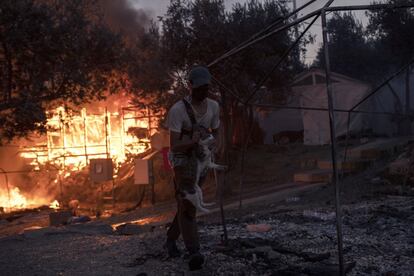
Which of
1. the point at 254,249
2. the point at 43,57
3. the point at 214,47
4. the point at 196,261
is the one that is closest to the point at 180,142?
the point at 196,261

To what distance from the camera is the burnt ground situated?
4.53 m

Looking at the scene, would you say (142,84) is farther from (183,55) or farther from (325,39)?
(325,39)

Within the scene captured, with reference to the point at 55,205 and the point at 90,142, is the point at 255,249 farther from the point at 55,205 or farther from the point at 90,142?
the point at 90,142

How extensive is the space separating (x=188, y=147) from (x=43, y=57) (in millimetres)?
7189

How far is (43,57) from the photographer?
416 inches

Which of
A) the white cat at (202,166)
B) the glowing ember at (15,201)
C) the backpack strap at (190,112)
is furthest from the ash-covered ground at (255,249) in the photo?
the glowing ember at (15,201)

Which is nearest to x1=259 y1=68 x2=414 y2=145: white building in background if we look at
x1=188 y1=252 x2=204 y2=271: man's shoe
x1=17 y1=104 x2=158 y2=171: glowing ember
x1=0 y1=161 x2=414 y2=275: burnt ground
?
x1=17 y1=104 x2=158 y2=171: glowing ember

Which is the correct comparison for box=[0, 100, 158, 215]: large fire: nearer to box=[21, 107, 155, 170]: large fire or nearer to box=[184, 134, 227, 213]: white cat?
box=[21, 107, 155, 170]: large fire

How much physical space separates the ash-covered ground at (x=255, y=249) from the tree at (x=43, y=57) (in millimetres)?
3645

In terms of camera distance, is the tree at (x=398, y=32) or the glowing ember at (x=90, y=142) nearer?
the tree at (x=398, y=32)

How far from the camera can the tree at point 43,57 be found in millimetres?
9641

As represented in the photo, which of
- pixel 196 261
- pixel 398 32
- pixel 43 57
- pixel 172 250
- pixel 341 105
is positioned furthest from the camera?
pixel 341 105

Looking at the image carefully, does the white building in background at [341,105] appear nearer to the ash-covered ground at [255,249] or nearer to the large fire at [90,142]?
the large fire at [90,142]

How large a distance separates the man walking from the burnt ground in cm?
34
